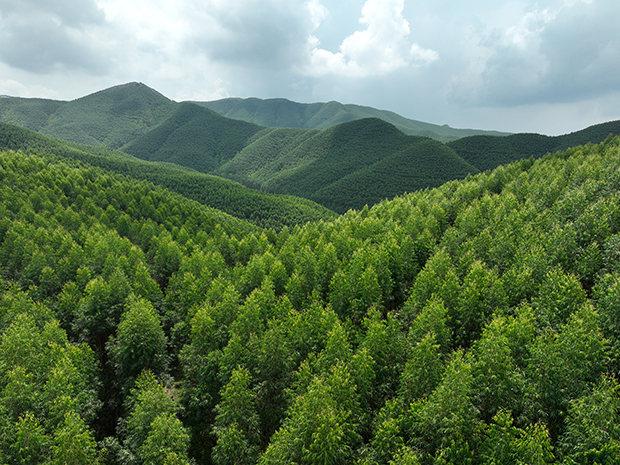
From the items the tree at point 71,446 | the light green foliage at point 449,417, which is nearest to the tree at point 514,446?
the light green foliage at point 449,417

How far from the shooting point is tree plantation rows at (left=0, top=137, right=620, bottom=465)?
2722cm

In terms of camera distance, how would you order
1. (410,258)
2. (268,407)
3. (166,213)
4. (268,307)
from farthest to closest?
(166,213)
(410,258)
(268,307)
(268,407)

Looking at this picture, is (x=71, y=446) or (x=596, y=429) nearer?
(x=596, y=429)

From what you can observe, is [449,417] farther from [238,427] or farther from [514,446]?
[238,427]

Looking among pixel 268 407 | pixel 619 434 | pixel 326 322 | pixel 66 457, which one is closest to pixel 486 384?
pixel 619 434

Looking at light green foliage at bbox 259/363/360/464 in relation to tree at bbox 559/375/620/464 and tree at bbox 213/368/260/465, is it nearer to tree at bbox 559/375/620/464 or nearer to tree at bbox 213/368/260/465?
tree at bbox 213/368/260/465

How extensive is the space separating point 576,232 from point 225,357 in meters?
59.0

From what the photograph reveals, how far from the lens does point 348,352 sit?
37562mm

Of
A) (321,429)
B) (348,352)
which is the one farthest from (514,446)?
(348,352)

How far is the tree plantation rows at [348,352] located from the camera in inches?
1072

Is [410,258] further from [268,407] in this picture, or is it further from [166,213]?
[166,213]

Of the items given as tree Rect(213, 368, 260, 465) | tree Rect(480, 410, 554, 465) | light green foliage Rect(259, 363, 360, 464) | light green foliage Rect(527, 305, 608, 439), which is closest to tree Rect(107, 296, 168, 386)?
tree Rect(213, 368, 260, 465)

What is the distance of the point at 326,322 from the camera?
142 ft

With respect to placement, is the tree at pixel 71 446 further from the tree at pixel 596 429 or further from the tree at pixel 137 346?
the tree at pixel 596 429
